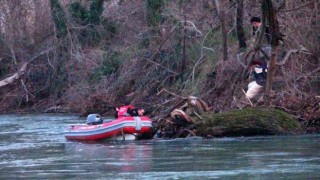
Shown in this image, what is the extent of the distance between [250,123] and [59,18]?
20058 millimetres

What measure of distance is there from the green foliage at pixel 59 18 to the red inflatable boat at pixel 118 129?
17060mm

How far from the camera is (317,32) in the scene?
2712 cm

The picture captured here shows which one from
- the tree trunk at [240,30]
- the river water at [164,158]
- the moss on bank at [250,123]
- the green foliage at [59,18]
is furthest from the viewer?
the green foliage at [59,18]

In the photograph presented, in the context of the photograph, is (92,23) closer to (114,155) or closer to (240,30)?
(240,30)

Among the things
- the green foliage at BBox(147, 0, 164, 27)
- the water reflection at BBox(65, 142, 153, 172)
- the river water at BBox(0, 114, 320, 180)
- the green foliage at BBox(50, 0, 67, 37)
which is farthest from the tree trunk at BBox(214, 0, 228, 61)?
the green foliage at BBox(50, 0, 67, 37)

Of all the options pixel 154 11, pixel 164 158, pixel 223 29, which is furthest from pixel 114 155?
pixel 154 11

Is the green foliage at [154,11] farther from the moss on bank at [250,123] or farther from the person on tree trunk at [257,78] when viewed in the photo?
the moss on bank at [250,123]

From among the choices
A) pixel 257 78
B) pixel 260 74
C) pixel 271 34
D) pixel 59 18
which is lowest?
pixel 257 78

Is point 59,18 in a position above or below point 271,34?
above

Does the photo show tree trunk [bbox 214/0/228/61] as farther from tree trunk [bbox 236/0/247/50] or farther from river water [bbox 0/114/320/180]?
river water [bbox 0/114/320/180]

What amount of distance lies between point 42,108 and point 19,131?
1256cm

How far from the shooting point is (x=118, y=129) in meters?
24.0

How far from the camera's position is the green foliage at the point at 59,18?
135ft

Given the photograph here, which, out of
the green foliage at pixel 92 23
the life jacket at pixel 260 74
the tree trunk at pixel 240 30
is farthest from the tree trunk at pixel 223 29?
the green foliage at pixel 92 23
